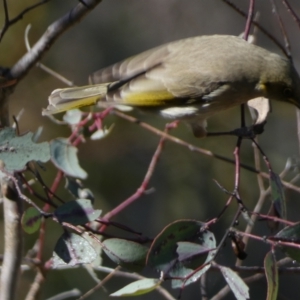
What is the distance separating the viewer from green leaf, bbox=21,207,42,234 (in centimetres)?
103

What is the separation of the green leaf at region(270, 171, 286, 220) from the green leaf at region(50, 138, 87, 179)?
40 centimetres

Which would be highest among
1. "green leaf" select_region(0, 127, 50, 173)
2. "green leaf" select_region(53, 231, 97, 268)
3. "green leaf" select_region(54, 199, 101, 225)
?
"green leaf" select_region(0, 127, 50, 173)

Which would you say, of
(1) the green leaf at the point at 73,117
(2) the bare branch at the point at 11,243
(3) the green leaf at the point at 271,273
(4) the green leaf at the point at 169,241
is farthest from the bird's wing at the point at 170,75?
(3) the green leaf at the point at 271,273

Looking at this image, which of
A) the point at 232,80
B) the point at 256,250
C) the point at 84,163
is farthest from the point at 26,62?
the point at 256,250

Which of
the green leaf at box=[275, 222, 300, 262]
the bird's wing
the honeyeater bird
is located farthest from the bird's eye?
the green leaf at box=[275, 222, 300, 262]

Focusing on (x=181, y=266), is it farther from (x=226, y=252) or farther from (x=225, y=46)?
(x=226, y=252)

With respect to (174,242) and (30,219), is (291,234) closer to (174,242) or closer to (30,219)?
(174,242)

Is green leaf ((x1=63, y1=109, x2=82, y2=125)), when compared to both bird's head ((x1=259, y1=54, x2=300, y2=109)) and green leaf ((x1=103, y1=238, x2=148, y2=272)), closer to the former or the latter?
green leaf ((x1=103, y1=238, x2=148, y2=272))

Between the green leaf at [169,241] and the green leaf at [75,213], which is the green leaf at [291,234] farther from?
the green leaf at [75,213]

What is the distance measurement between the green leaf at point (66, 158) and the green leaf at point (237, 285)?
0.44m

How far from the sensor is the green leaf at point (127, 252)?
1.06 meters

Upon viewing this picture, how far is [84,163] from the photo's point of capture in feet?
10.0

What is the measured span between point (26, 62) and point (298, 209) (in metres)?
2.19

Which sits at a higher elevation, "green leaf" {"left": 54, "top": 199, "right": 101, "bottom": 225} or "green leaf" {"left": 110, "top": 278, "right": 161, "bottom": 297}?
"green leaf" {"left": 54, "top": 199, "right": 101, "bottom": 225}
